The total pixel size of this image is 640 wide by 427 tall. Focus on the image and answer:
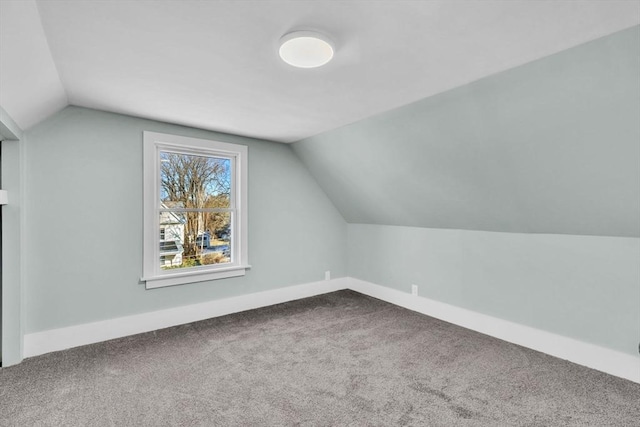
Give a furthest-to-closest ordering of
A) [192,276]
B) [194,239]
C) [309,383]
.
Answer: [194,239], [192,276], [309,383]

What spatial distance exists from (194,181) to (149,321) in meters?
1.55

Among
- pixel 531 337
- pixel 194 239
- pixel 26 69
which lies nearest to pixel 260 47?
pixel 26 69

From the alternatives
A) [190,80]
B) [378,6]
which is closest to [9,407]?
[190,80]

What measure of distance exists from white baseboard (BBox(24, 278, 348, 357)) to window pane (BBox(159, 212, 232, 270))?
495 millimetres

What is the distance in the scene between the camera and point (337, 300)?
4.32m

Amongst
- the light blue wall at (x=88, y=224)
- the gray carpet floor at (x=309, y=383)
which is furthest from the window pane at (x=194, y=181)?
the gray carpet floor at (x=309, y=383)

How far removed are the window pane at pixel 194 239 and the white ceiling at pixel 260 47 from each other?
1327 mm

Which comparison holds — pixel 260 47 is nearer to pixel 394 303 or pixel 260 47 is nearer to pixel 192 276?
pixel 192 276

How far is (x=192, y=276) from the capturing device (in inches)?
137

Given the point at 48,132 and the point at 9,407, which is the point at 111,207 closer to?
the point at 48,132

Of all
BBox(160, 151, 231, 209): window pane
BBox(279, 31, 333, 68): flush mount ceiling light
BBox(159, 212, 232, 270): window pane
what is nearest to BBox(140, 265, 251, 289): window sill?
BBox(159, 212, 232, 270): window pane

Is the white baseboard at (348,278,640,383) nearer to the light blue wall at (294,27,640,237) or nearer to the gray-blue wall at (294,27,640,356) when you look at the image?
the gray-blue wall at (294,27,640,356)

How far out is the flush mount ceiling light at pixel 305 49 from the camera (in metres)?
1.64

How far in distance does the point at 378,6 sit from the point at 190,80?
1.42 metres
